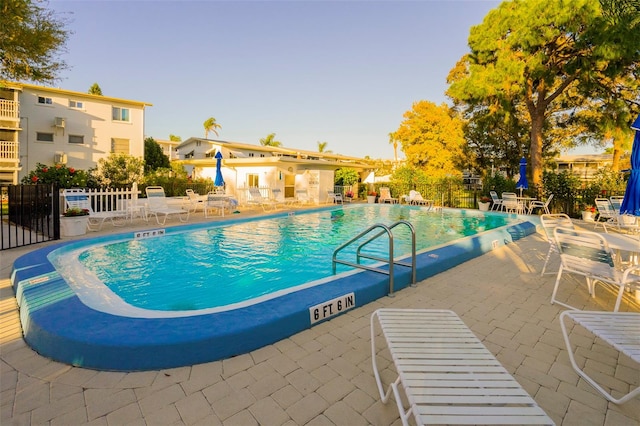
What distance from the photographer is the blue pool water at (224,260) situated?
5.11 meters

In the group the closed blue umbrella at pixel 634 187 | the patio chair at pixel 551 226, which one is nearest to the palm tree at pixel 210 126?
the patio chair at pixel 551 226

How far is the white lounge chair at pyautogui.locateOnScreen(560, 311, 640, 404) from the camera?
2.11m

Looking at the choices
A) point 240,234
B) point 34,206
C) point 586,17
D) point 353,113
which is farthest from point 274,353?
point 353,113

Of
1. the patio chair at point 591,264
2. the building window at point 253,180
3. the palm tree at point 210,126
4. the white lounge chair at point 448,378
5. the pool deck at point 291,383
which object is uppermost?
the palm tree at point 210,126

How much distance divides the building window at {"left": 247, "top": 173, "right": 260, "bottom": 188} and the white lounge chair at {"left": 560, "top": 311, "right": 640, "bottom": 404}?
1921 centimetres

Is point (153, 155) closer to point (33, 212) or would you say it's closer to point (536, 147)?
point (33, 212)

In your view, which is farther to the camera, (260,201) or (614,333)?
(260,201)

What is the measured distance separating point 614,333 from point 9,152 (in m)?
27.7

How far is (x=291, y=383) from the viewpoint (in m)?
2.37

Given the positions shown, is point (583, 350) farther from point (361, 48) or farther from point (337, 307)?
point (361, 48)

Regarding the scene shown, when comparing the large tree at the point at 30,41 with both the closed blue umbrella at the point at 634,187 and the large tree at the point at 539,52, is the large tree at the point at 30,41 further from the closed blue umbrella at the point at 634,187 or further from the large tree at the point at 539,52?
the large tree at the point at 539,52

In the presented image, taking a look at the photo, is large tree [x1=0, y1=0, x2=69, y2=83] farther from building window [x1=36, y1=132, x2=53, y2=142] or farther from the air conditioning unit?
building window [x1=36, y1=132, x2=53, y2=142]

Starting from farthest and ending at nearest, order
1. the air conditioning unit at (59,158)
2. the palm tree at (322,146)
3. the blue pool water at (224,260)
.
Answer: the palm tree at (322,146)
the air conditioning unit at (59,158)
the blue pool water at (224,260)

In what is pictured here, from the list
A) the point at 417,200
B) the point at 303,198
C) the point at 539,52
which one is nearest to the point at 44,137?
the point at 303,198
